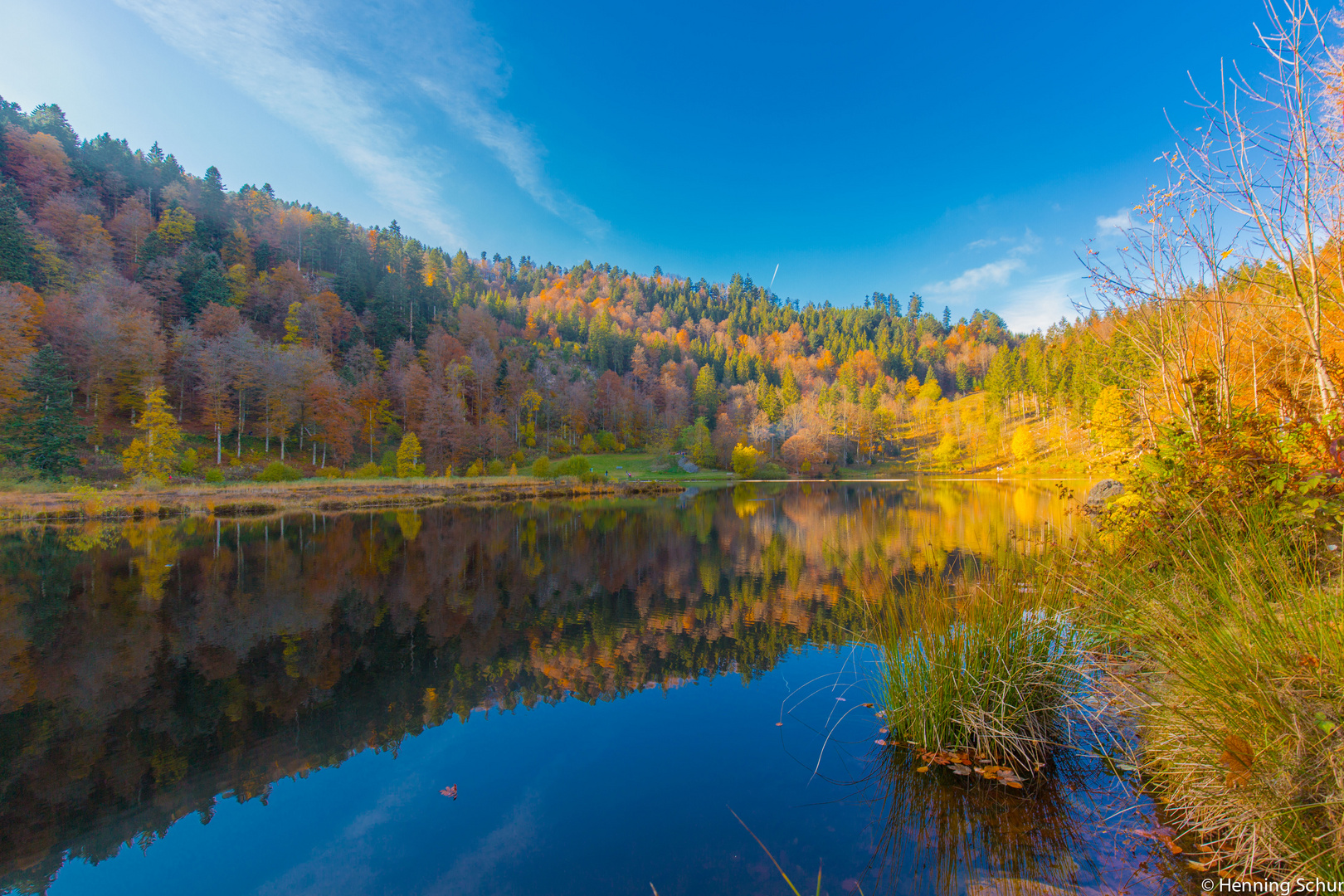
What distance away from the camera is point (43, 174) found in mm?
55719

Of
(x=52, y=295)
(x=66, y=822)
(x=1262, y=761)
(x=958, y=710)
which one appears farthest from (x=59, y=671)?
(x=52, y=295)

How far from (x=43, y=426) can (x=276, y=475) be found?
11115 mm

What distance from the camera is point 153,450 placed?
31.9 metres

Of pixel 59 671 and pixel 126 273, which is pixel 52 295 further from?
pixel 59 671

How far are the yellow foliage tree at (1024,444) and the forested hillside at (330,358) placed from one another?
14.6ft

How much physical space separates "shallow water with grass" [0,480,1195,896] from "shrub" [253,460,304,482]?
28153 mm

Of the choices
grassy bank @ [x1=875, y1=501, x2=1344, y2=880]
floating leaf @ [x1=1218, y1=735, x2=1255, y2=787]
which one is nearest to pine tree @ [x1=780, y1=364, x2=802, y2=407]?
grassy bank @ [x1=875, y1=501, x2=1344, y2=880]

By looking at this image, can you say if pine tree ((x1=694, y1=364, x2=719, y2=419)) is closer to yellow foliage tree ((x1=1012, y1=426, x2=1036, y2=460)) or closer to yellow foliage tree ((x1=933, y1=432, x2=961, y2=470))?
yellow foliage tree ((x1=933, y1=432, x2=961, y2=470))

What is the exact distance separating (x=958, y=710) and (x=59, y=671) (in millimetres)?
10890

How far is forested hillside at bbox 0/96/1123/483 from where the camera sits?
39.7 meters

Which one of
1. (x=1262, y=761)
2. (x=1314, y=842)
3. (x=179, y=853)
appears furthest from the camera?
(x=179, y=853)

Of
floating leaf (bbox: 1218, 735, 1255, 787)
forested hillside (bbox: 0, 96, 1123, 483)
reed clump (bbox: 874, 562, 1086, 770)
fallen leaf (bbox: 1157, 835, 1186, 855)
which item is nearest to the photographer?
floating leaf (bbox: 1218, 735, 1255, 787)

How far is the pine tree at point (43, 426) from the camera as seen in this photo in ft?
94.7

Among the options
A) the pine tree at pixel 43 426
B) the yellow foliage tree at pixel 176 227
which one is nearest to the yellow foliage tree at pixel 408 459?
the pine tree at pixel 43 426
